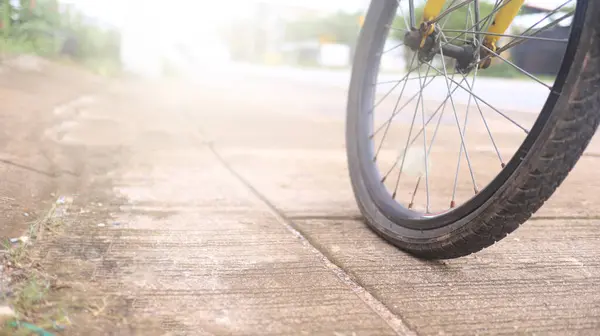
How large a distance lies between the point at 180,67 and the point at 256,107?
5.36m

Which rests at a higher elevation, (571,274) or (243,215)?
(571,274)

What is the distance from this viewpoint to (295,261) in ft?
4.13

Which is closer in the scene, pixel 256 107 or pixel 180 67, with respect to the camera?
pixel 256 107

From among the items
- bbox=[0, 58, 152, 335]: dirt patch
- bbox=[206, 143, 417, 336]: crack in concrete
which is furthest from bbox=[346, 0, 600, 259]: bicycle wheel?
bbox=[0, 58, 152, 335]: dirt patch

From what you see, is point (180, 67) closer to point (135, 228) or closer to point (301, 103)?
point (301, 103)

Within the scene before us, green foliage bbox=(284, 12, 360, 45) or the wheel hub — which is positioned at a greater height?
the wheel hub

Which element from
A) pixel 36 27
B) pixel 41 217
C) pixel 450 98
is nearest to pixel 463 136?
pixel 450 98

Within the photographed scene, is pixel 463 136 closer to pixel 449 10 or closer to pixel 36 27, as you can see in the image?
pixel 449 10

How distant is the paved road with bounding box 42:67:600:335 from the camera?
99cm

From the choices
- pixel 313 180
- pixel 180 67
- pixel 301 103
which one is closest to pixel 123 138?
pixel 313 180

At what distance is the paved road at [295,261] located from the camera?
0.99 m

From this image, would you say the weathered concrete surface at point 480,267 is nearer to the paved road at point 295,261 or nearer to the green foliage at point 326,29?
the paved road at point 295,261

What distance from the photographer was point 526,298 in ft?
3.63

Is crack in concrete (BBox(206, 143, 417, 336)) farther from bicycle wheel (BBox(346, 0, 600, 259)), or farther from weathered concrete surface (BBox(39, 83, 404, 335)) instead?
bicycle wheel (BBox(346, 0, 600, 259))
